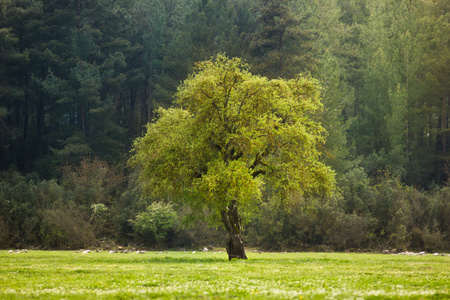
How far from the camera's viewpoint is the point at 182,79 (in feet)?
187

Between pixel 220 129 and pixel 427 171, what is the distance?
3804 cm

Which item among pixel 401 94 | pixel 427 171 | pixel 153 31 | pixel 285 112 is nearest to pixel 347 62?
pixel 401 94

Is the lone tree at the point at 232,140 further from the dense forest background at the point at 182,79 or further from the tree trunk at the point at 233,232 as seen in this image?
the dense forest background at the point at 182,79

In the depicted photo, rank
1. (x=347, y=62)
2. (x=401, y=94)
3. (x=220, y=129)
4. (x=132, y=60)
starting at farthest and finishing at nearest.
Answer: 1. (x=132, y=60)
2. (x=347, y=62)
3. (x=401, y=94)
4. (x=220, y=129)

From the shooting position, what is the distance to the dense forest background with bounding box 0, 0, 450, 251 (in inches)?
1417

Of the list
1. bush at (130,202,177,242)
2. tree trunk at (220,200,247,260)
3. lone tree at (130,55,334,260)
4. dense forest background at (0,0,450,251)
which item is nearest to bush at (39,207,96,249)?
dense forest background at (0,0,450,251)

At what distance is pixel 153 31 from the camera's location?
66.8m

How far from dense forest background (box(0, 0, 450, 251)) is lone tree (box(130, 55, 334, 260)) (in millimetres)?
9623

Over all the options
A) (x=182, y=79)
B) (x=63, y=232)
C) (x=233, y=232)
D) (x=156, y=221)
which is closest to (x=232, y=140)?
(x=233, y=232)

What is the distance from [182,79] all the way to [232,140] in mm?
38151

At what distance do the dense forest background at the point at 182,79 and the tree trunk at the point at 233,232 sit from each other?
894 centimetres

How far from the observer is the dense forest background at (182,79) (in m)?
36.0

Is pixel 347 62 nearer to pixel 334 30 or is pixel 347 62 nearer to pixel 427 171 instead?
pixel 334 30

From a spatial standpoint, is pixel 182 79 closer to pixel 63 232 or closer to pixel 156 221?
pixel 156 221
